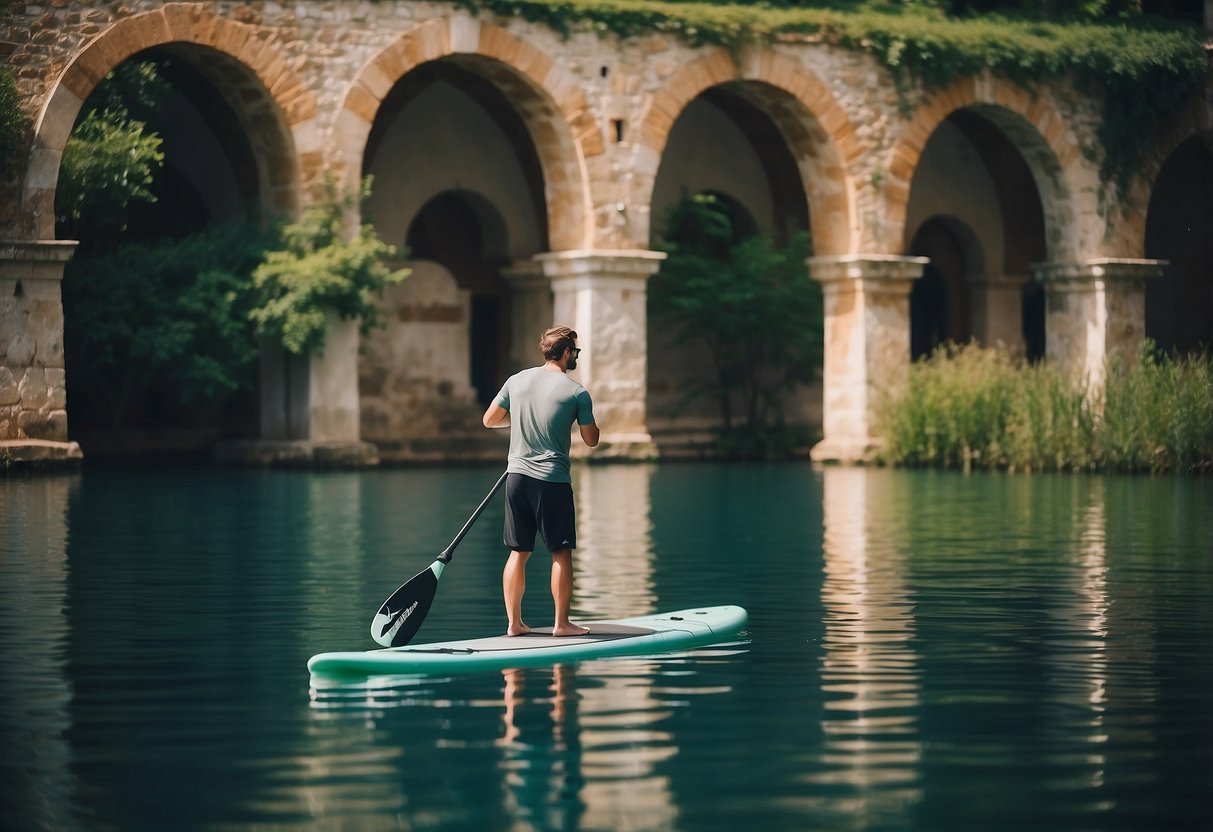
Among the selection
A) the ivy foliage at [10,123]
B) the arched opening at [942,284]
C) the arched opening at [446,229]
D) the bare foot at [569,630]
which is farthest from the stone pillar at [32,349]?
the arched opening at [942,284]

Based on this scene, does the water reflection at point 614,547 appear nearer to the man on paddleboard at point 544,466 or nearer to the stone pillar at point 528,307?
the man on paddleboard at point 544,466

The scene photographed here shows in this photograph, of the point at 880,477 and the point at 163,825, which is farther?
the point at 880,477

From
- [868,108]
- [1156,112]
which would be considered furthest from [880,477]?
[1156,112]

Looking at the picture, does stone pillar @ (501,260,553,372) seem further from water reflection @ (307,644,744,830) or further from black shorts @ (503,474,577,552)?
water reflection @ (307,644,744,830)

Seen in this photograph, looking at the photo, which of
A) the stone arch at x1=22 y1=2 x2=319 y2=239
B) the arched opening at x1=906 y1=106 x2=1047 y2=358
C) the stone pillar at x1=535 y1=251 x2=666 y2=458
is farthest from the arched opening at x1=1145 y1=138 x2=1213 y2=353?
the stone arch at x1=22 y1=2 x2=319 y2=239

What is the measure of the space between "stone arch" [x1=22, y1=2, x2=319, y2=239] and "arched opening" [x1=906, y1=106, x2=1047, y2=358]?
1079cm

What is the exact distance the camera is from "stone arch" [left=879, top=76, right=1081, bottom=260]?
24.7 meters

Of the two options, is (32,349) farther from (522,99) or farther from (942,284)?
(942,284)

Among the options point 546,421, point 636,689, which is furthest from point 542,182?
point 636,689

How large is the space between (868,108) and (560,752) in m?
19.1

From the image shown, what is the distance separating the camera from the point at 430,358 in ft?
83.4

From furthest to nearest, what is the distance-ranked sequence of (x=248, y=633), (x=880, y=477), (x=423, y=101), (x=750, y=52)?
(x=423, y=101)
(x=750, y=52)
(x=880, y=477)
(x=248, y=633)

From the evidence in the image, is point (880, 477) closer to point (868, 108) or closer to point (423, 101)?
point (868, 108)

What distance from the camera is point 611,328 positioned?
23.4 m
